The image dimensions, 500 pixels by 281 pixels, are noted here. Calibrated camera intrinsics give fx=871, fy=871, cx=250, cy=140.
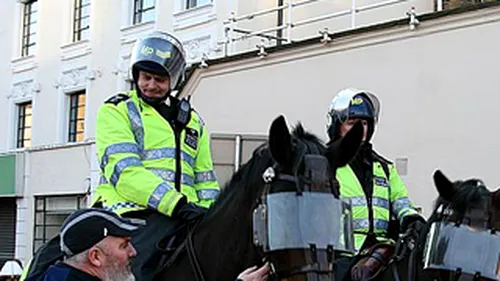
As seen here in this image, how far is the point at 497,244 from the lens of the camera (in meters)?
5.27

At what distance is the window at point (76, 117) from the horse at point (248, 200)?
2195cm

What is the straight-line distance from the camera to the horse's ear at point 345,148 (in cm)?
391

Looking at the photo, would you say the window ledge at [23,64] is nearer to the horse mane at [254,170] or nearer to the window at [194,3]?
the window at [194,3]

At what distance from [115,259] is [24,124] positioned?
85.1 feet

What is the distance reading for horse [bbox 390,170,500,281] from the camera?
206 inches

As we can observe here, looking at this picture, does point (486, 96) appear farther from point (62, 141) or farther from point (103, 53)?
point (62, 141)

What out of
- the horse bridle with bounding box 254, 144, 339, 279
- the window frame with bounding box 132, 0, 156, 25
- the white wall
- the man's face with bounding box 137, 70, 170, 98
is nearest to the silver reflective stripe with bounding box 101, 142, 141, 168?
the man's face with bounding box 137, 70, 170, 98

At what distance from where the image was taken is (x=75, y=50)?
26.5 metres

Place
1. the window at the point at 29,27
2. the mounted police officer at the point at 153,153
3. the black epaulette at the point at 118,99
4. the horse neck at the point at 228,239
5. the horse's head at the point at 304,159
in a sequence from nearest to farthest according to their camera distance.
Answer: the horse's head at the point at 304,159
the horse neck at the point at 228,239
the mounted police officer at the point at 153,153
the black epaulette at the point at 118,99
the window at the point at 29,27

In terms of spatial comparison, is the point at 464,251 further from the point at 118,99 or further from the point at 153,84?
the point at 118,99

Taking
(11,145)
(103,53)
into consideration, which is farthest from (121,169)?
(11,145)

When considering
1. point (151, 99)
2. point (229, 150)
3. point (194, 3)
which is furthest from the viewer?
point (194, 3)

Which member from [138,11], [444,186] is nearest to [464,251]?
[444,186]

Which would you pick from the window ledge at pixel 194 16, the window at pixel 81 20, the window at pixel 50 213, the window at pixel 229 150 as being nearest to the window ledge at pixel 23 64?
the window at pixel 81 20
